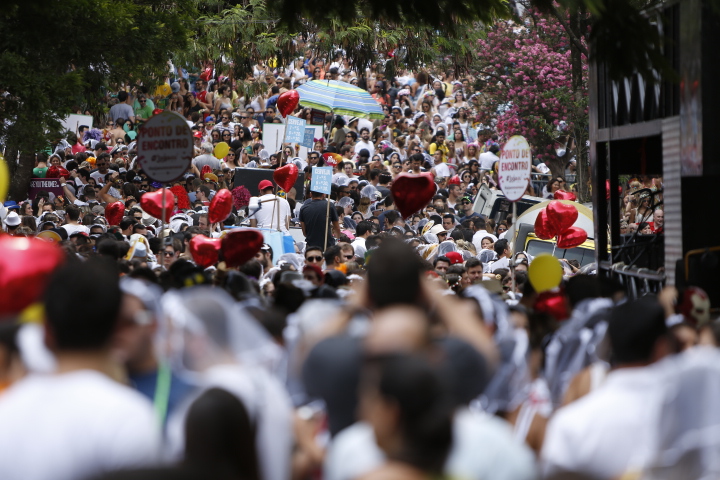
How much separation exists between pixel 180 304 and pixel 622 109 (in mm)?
6922

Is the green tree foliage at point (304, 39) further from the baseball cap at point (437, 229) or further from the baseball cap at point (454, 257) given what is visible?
the baseball cap at point (454, 257)

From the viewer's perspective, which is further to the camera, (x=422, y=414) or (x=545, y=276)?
(x=545, y=276)

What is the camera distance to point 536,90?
74.3 ft

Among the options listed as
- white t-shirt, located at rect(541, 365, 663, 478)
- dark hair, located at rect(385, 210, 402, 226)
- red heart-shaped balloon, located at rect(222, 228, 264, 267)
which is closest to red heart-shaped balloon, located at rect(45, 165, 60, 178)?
dark hair, located at rect(385, 210, 402, 226)

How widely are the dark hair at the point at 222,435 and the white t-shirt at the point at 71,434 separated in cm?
11

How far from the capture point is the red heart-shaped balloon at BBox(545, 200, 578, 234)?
12.0 meters

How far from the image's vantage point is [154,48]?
545 inches

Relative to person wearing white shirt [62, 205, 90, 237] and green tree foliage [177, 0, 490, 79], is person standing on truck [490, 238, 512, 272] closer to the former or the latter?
person wearing white shirt [62, 205, 90, 237]

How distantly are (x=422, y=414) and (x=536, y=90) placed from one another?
20769 mm

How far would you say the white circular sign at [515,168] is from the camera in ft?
34.3

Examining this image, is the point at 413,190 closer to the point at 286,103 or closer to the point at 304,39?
the point at 286,103

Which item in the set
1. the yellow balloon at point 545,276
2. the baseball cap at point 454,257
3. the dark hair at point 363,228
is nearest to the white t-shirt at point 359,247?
the dark hair at point 363,228

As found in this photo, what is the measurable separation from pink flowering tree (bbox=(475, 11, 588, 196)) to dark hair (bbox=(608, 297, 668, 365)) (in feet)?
58.3

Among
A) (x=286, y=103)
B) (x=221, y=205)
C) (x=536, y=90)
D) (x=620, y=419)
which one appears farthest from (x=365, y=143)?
(x=620, y=419)
